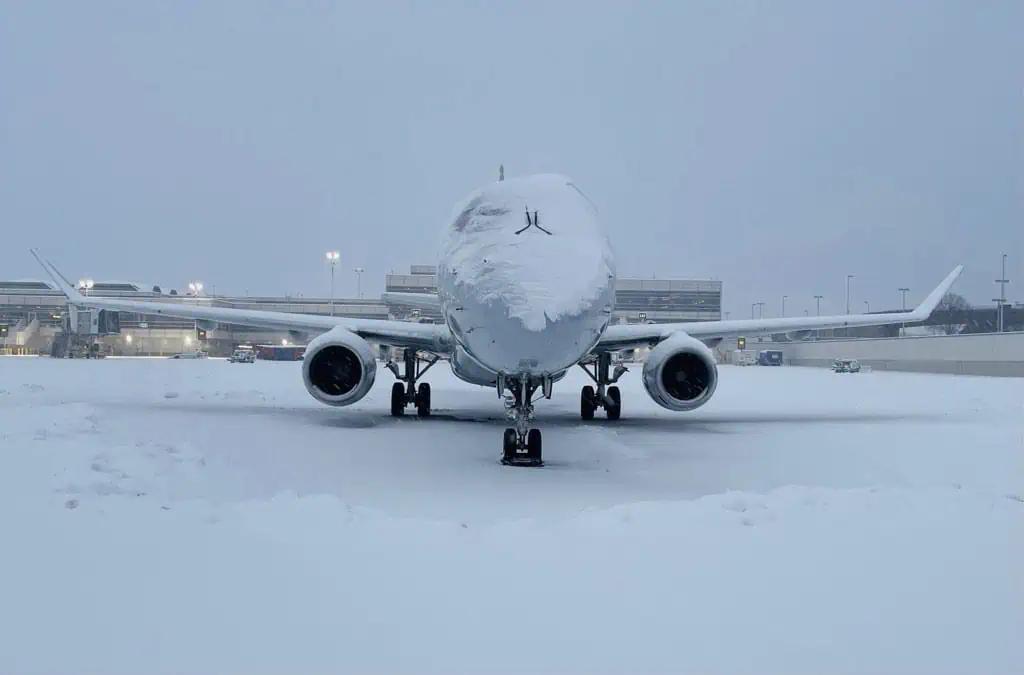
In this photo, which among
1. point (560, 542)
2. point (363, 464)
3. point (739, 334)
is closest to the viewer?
point (560, 542)

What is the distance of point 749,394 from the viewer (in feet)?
89.5

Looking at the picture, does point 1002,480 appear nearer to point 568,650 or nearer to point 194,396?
point 568,650

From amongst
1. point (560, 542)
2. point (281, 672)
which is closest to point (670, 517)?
point (560, 542)

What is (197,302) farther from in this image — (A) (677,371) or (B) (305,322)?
(A) (677,371)

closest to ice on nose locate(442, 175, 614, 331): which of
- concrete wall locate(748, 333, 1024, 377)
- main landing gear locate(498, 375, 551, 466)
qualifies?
main landing gear locate(498, 375, 551, 466)

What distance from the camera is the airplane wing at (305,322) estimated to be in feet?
53.6

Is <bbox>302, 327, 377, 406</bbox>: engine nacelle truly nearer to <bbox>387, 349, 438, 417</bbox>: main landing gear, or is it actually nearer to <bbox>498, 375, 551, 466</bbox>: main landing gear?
<bbox>387, 349, 438, 417</bbox>: main landing gear

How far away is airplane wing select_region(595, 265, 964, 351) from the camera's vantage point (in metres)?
15.9

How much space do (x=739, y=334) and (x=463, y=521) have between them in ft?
45.8

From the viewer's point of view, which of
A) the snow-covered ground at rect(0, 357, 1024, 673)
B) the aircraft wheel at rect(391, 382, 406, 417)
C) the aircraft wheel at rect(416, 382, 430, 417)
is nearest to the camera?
the snow-covered ground at rect(0, 357, 1024, 673)

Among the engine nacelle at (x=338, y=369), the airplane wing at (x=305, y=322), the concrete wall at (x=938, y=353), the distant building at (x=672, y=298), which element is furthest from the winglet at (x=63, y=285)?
the distant building at (x=672, y=298)

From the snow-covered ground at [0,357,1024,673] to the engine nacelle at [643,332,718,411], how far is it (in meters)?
3.99

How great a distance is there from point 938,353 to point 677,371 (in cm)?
4061

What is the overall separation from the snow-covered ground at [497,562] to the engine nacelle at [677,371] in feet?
13.1
